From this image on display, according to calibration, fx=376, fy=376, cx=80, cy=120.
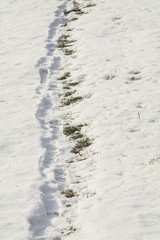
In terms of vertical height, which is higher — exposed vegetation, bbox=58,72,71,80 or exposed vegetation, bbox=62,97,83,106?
exposed vegetation, bbox=62,97,83,106

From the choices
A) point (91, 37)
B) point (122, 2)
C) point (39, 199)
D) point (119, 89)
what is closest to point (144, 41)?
point (91, 37)

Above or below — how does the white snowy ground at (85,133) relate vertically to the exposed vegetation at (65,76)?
A: above

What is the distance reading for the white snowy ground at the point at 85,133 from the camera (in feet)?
18.4

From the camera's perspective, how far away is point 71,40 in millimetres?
14484

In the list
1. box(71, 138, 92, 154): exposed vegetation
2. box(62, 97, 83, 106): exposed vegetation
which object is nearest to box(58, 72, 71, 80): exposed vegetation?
box(62, 97, 83, 106): exposed vegetation

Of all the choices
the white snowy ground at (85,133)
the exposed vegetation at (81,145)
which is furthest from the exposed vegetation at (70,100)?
the exposed vegetation at (81,145)

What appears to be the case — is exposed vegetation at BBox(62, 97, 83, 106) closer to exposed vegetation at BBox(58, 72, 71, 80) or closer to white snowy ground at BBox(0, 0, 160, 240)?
white snowy ground at BBox(0, 0, 160, 240)

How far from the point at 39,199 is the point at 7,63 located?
25.9ft

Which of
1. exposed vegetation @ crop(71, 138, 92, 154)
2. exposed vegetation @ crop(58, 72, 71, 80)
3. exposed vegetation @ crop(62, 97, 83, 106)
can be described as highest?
exposed vegetation @ crop(71, 138, 92, 154)

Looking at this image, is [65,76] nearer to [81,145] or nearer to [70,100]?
[70,100]

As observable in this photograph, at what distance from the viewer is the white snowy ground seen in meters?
5.61

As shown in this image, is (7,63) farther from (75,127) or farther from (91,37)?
(75,127)

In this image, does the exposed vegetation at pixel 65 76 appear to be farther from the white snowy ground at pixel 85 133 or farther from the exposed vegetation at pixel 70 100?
the exposed vegetation at pixel 70 100

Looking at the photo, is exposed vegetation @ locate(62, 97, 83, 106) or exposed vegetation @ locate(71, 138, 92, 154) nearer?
exposed vegetation @ locate(71, 138, 92, 154)
